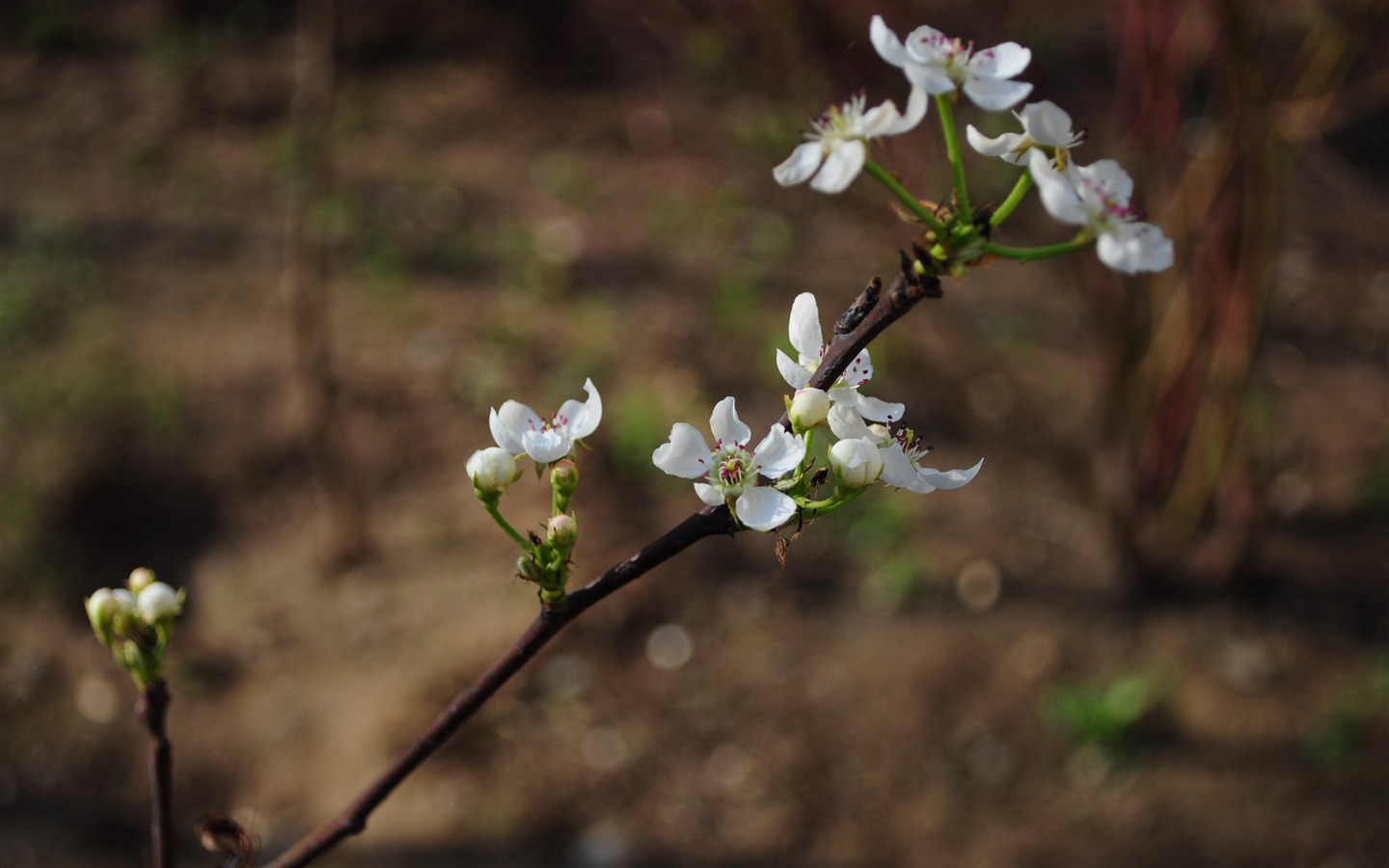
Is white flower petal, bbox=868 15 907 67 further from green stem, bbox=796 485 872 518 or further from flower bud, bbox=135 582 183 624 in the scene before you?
flower bud, bbox=135 582 183 624

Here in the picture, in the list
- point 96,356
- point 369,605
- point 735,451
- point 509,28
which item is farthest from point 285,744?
point 509,28

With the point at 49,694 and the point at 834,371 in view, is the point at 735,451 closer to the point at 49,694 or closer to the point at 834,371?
the point at 834,371

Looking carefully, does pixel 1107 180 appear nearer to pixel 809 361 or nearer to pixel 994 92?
pixel 994 92

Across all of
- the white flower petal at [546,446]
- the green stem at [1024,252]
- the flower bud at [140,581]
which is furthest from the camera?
the flower bud at [140,581]

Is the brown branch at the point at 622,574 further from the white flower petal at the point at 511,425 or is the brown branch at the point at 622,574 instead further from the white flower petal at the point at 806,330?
the white flower petal at the point at 511,425

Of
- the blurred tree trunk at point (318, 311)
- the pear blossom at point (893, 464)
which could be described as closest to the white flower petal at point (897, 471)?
the pear blossom at point (893, 464)

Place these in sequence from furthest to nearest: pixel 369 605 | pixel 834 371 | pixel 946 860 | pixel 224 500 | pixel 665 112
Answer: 1. pixel 665 112
2. pixel 224 500
3. pixel 369 605
4. pixel 946 860
5. pixel 834 371
